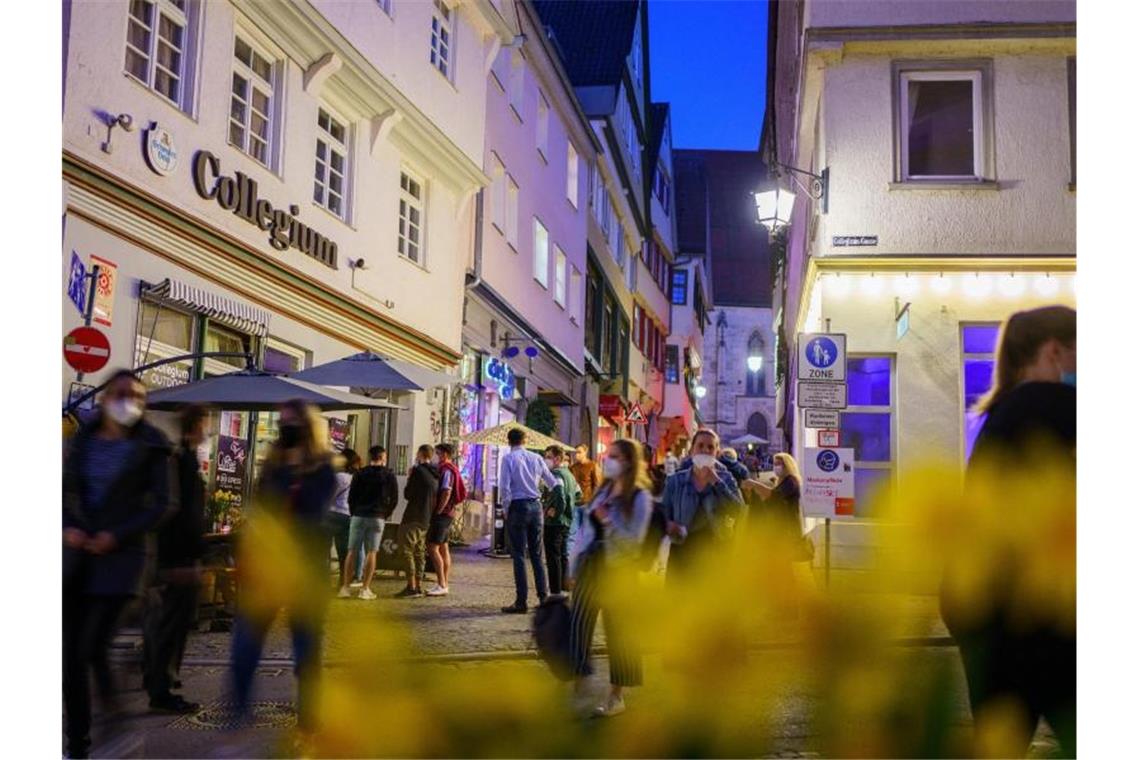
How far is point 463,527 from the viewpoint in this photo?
16469 mm

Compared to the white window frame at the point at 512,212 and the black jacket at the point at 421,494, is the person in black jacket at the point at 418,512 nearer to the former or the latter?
the black jacket at the point at 421,494

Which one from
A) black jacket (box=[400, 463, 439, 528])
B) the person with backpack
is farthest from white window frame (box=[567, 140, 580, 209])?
black jacket (box=[400, 463, 439, 528])

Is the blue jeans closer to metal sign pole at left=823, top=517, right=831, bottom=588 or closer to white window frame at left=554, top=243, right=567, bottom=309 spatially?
metal sign pole at left=823, top=517, right=831, bottom=588

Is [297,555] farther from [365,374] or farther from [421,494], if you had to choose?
[421,494]

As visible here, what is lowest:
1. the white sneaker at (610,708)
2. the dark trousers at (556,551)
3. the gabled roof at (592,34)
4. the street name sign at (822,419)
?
the white sneaker at (610,708)

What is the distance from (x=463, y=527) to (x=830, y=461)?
27.7 feet

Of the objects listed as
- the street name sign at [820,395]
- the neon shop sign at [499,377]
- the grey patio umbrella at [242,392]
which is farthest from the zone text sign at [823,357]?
the neon shop sign at [499,377]

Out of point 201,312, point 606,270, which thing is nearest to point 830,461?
point 201,312

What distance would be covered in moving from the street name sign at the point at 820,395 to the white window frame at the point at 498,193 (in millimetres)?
9576

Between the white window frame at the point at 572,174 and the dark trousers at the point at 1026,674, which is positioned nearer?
the dark trousers at the point at 1026,674

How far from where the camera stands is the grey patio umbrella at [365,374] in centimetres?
801

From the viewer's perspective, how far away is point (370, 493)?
9891mm

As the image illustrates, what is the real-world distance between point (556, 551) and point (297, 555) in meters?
5.28

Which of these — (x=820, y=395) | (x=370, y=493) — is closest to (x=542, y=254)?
(x=370, y=493)
